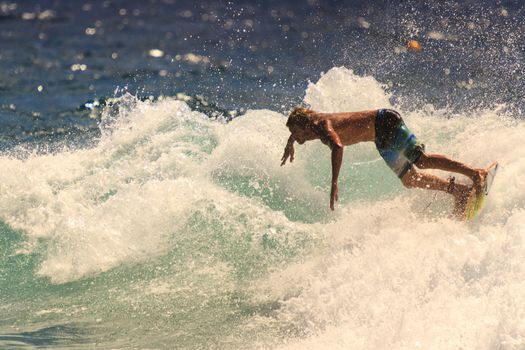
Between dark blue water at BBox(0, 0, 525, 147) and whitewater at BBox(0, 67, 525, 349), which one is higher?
whitewater at BBox(0, 67, 525, 349)

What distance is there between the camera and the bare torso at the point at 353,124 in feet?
21.2

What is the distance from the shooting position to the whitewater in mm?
5105

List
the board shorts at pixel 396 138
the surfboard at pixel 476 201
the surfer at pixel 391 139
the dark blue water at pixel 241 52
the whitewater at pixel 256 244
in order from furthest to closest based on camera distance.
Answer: the dark blue water at pixel 241 52 < the board shorts at pixel 396 138 < the surfer at pixel 391 139 < the surfboard at pixel 476 201 < the whitewater at pixel 256 244

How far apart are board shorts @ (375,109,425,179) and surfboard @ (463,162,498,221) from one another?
639 mm

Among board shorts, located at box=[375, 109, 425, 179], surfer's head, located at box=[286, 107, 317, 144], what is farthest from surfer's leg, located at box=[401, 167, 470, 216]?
surfer's head, located at box=[286, 107, 317, 144]

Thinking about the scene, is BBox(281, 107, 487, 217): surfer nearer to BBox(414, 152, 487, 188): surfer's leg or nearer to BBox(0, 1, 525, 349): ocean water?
BBox(414, 152, 487, 188): surfer's leg

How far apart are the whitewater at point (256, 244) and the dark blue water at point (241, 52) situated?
4616mm

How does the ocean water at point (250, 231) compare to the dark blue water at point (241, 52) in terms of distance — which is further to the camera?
the dark blue water at point (241, 52)

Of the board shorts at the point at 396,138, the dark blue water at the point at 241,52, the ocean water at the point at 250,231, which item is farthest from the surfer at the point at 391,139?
the dark blue water at the point at 241,52

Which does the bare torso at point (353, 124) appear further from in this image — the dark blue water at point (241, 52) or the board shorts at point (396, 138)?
the dark blue water at point (241, 52)

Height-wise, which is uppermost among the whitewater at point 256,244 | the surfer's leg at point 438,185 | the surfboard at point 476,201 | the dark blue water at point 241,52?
the surfboard at point 476,201

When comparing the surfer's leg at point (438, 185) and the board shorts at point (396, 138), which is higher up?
the board shorts at point (396, 138)

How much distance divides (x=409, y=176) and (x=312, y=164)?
2325mm

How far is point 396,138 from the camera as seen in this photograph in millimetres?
6461
